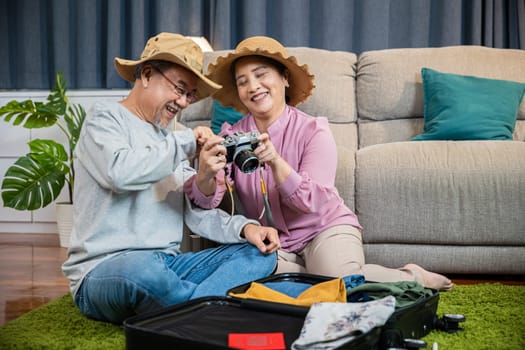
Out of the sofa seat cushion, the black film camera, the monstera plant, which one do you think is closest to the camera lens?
the black film camera

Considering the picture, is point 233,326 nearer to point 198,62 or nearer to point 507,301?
point 198,62

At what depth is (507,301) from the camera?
70.5 inches

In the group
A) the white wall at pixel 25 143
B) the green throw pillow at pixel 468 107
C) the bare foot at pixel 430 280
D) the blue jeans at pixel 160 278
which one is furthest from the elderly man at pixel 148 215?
the white wall at pixel 25 143

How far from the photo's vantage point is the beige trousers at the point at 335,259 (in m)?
1.70

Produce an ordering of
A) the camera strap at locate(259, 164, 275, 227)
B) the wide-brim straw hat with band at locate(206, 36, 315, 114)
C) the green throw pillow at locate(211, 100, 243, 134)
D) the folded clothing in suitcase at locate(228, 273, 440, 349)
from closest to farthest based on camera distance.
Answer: the folded clothing in suitcase at locate(228, 273, 440, 349) → the camera strap at locate(259, 164, 275, 227) → the wide-brim straw hat with band at locate(206, 36, 315, 114) → the green throw pillow at locate(211, 100, 243, 134)

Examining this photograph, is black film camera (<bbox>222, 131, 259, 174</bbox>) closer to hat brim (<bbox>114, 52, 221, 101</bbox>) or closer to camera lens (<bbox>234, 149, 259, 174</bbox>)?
camera lens (<bbox>234, 149, 259, 174</bbox>)

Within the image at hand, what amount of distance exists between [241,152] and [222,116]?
1006mm

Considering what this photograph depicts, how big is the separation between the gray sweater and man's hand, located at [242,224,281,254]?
7.6 inches

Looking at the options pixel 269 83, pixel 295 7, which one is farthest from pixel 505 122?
pixel 295 7

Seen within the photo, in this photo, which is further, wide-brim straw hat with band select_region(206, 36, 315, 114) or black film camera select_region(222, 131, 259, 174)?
wide-brim straw hat with band select_region(206, 36, 315, 114)

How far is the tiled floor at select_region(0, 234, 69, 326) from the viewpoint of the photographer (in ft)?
A: 6.07

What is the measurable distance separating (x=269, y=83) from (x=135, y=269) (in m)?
0.76

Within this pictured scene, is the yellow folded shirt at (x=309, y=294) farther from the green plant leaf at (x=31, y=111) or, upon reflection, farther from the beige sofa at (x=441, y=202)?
the green plant leaf at (x=31, y=111)

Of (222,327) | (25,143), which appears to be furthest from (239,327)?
→ (25,143)
